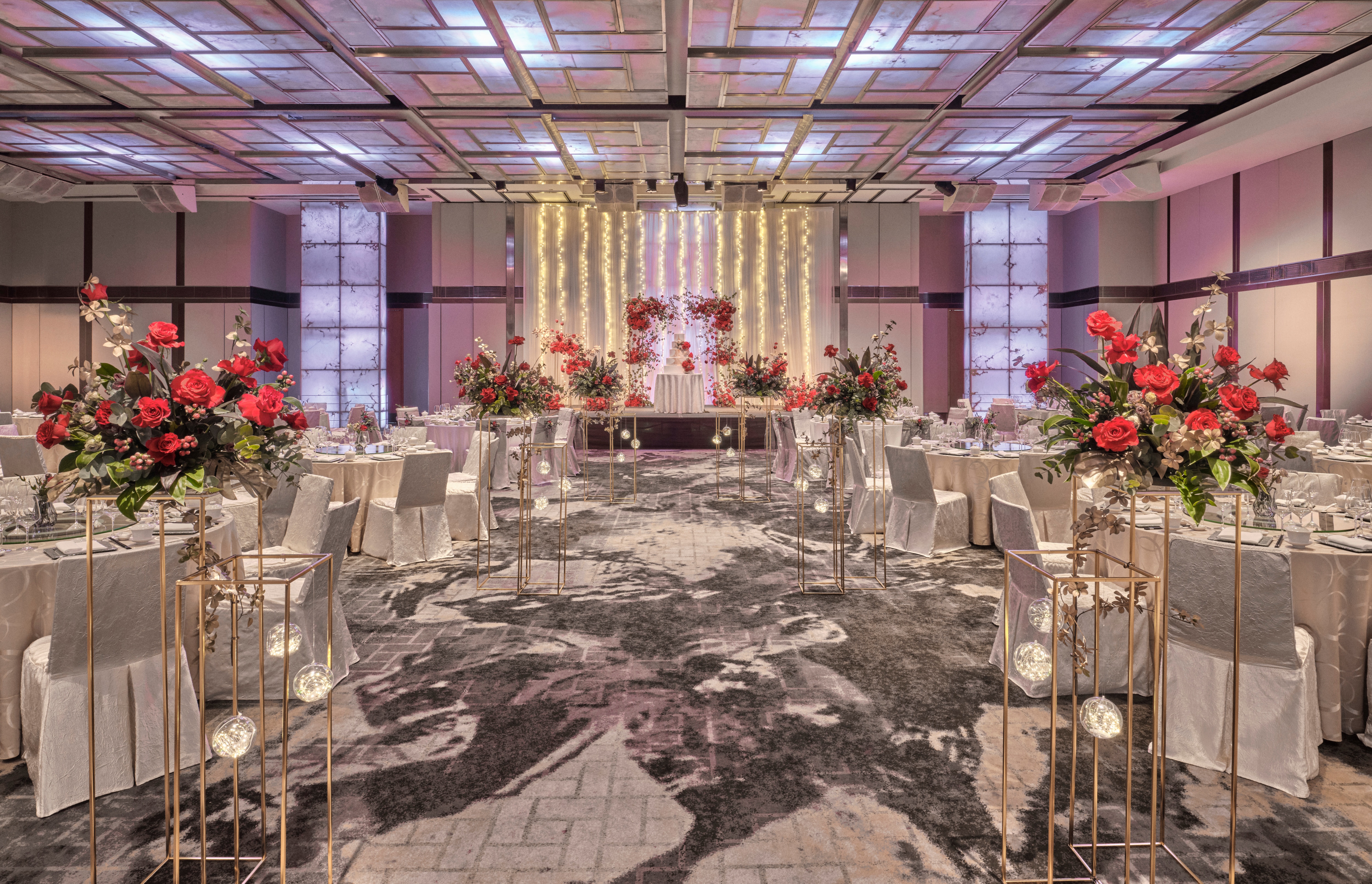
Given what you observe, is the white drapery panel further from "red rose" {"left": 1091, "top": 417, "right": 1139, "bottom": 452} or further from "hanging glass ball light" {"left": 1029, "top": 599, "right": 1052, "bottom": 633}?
"red rose" {"left": 1091, "top": 417, "right": 1139, "bottom": 452}

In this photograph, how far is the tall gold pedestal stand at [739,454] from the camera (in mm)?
8031

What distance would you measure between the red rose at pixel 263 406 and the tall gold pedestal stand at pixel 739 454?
19.4ft

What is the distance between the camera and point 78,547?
2.70m

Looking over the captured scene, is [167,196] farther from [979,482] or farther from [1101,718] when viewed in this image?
[1101,718]

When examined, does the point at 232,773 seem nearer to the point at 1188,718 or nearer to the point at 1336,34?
the point at 1188,718

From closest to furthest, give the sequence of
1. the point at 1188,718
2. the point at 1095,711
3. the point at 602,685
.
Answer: the point at 1095,711, the point at 1188,718, the point at 602,685

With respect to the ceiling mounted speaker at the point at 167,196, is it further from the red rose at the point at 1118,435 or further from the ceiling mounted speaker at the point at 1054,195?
the red rose at the point at 1118,435

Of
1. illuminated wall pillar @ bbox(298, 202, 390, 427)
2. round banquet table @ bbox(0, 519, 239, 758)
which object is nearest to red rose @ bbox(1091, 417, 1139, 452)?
round banquet table @ bbox(0, 519, 239, 758)

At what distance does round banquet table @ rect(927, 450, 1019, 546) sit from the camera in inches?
224

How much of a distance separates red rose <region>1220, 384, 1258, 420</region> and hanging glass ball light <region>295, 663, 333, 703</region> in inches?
85.1

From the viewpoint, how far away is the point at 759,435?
41.6 feet

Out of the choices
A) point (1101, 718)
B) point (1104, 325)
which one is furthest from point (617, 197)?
point (1101, 718)

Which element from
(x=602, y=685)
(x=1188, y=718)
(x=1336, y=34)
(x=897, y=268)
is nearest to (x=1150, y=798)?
(x=1188, y=718)

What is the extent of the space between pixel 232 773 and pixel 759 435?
10.5 metres
